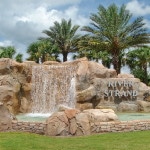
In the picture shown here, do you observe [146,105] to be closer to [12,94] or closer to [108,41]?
[12,94]

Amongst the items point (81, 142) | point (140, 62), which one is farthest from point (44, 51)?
point (81, 142)

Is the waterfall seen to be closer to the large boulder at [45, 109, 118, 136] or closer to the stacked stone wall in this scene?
the stacked stone wall

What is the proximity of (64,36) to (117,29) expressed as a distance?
10.1m

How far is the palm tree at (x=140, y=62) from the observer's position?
4162 cm

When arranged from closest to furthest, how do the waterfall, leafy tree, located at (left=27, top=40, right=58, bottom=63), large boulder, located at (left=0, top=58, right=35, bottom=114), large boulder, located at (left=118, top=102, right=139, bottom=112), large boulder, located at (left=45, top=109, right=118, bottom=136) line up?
1. large boulder, located at (left=45, top=109, right=118, bottom=136)
2. large boulder, located at (left=0, top=58, right=35, bottom=114)
3. large boulder, located at (left=118, top=102, right=139, bottom=112)
4. the waterfall
5. leafy tree, located at (left=27, top=40, right=58, bottom=63)

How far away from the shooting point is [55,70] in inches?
1048

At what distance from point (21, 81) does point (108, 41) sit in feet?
39.5

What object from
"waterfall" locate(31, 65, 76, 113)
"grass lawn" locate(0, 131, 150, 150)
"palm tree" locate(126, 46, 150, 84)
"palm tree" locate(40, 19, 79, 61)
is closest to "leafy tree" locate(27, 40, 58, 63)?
"palm tree" locate(40, 19, 79, 61)

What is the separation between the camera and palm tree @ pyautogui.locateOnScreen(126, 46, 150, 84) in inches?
1639

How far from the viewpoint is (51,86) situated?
26.4 m

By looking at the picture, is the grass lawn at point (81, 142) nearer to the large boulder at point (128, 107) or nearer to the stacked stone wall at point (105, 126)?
the stacked stone wall at point (105, 126)

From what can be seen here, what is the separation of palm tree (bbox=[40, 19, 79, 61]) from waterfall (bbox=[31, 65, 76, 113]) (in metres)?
15.9

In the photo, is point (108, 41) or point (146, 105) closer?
point (146, 105)

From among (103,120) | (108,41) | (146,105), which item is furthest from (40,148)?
(108,41)
